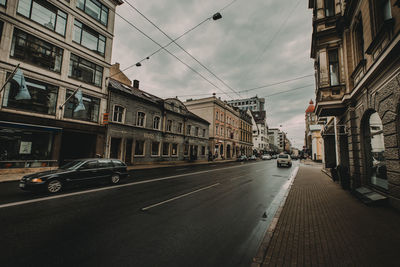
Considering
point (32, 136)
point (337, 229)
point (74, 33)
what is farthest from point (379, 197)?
point (74, 33)

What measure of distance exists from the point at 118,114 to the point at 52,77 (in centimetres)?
654

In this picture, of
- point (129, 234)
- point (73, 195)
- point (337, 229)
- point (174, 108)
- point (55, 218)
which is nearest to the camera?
point (129, 234)

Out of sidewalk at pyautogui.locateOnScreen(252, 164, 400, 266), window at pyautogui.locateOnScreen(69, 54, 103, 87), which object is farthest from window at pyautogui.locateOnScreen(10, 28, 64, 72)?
sidewalk at pyautogui.locateOnScreen(252, 164, 400, 266)

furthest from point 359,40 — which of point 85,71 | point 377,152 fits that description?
point 85,71

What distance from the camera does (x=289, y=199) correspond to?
764 centimetres

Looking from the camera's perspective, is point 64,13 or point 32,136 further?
point 64,13

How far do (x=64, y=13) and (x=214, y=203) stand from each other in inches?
803

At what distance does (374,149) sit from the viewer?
768cm

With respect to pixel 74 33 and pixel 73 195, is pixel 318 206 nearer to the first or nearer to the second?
pixel 73 195

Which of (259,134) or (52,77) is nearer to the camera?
(52,77)

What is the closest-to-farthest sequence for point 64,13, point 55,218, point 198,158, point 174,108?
point 55,218 < point 64,13 < point 174,108 < point 198,158

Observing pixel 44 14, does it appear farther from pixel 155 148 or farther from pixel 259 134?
pixel 259 134

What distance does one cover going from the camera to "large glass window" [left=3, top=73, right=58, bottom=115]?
1234 cm

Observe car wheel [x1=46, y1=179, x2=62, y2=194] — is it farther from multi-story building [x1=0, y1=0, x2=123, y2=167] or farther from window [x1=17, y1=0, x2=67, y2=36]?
window [x1=17, y1=0, x2=67, y2=36]
